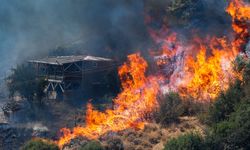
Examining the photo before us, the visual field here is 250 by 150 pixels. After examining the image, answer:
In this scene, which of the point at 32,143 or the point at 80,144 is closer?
the point at 32,143

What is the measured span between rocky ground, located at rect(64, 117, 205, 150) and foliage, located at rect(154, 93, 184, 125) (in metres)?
0.71

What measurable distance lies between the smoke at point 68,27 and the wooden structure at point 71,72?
4588 mm

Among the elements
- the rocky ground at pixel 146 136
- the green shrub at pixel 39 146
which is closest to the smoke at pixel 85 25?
the rocky ground at pixel 146 136

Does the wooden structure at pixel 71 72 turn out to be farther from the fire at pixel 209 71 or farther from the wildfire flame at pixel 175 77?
the fire at pixel 209 71

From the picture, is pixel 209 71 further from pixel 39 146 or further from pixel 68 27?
pixel 68 27

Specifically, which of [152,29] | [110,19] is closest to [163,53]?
[152,29]

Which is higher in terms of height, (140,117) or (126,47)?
(126,47)

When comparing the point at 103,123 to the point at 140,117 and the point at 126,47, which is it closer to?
the point at 140,117

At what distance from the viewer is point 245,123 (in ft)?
86.8

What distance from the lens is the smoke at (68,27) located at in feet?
166

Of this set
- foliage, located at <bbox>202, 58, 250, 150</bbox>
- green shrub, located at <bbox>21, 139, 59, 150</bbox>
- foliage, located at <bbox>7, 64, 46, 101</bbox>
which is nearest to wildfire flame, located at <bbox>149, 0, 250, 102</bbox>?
foliage, located at <bbox>202, 58, 250, 150</bbox>

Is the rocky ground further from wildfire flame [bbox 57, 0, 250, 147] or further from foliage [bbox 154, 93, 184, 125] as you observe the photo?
wildfire flame [bbox 57, 0, 250, 147]

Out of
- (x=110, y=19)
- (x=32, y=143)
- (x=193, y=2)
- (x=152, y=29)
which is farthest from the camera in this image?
(x=110, y=19)

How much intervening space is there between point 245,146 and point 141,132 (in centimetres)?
938
